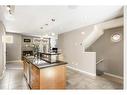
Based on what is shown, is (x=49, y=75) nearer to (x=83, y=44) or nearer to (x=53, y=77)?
(x=53, y=77)

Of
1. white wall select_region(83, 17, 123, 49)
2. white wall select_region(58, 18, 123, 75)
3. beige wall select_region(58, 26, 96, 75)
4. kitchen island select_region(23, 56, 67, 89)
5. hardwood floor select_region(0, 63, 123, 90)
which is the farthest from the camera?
beige wall select_region(58, 26, 96, 75)

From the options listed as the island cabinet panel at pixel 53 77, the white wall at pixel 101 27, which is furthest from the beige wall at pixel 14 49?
the island cabinet panel at pixel 53 77

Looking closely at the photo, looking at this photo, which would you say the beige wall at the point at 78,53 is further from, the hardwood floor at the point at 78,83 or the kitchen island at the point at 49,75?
the kitchen island at the point at 49,75

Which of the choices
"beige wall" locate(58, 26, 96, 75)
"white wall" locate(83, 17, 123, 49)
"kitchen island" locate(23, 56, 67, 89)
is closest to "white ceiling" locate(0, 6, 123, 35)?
"white wall" locate(83, 17, 123, 49)

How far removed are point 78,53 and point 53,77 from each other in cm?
314

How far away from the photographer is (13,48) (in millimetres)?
8008

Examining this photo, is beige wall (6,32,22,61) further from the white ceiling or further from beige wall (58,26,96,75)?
the white ceiling

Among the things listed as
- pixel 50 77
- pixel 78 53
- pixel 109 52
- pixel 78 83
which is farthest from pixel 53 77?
pixel 109 52

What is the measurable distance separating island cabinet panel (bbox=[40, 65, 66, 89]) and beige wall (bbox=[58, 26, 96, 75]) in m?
2.25

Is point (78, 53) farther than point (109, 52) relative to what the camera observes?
Yes

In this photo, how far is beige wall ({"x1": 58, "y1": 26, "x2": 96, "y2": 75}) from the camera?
4.65 metres

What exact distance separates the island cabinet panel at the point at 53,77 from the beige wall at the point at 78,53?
7.38ft

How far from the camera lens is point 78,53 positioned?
5457mm
